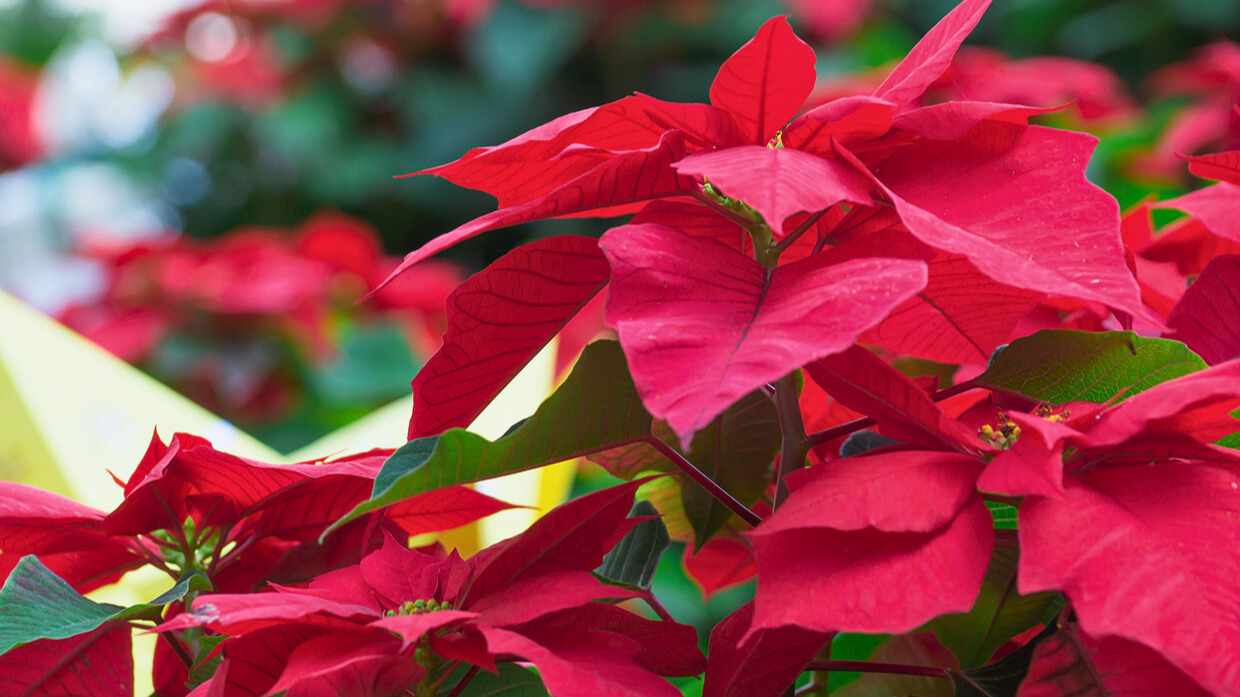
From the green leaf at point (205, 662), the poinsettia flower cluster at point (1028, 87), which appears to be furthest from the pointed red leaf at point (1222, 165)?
the poinsettia flower cluster at point (1028, 87)

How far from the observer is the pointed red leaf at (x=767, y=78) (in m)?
0.27

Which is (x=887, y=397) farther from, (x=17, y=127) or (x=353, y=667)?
(x=17, y=127)

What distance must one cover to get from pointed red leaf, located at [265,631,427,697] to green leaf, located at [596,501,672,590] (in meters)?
0.11

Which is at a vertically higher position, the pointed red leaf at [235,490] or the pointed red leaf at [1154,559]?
the pointed red leaf at [235,490]

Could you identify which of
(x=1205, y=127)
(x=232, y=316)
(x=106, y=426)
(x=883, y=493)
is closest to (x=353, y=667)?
(x=883, y=493)

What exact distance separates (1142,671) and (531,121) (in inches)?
71.3

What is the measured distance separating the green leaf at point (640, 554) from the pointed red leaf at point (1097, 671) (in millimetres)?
140

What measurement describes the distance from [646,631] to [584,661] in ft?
0.13

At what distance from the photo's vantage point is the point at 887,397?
239 mm

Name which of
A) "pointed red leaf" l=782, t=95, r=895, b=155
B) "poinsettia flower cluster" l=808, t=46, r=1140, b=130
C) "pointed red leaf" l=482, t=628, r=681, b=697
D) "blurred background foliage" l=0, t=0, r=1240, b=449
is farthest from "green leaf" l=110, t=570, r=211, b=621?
A: "blurred background foliage" l=0, t=0, r=1240, b=449

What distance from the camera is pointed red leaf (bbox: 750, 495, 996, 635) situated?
0.65ft

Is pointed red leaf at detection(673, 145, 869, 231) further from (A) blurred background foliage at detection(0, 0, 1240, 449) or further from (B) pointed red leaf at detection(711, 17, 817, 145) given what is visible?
(A) blurred background foliage at detection(0, 0, 1240, 449)

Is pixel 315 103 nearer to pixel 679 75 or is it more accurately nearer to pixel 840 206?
pixel 679 75

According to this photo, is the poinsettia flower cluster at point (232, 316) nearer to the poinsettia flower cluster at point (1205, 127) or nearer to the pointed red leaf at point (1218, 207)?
the poinsettia flower cluster at point (1205, 127)
